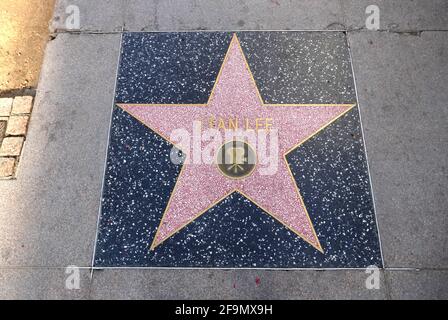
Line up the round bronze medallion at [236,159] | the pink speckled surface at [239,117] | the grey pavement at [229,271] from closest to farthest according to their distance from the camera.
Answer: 1. the grey pavement at [229,271]
2. the pink speckled surface at [239,117]
3. the round bronze medallion at [236,159]

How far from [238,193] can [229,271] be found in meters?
0.66

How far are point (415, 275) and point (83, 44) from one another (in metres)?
3.84

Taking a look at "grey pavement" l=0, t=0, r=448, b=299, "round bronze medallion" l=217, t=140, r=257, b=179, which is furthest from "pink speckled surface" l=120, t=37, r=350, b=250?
"grey pavement" l=0, t=0, r=448, b=299

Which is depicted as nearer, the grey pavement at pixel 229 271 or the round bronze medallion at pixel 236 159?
the grey pavement at pixel 229 271

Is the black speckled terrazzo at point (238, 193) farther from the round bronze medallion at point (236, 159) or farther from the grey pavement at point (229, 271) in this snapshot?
the round bronze medallion at point (236, 159)

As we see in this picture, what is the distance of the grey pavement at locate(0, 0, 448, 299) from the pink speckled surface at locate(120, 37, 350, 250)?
1.27 feet

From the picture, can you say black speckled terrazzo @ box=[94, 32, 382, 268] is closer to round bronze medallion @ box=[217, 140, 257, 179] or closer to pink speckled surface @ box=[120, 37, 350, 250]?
pink speckled surface @ box=[120, 37, 350, 250]

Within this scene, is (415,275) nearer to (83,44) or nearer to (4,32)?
(83,44)

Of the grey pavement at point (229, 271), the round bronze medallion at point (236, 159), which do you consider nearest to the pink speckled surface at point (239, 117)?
the round bronze medallion at point (236, 159)

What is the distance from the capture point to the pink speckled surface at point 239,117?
9.82 feet

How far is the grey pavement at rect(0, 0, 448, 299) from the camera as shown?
9.30 ft

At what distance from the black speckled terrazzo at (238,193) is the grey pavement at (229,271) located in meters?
0.10

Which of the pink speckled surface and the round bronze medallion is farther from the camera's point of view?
the round bronze medallion

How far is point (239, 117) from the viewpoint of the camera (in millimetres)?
3352
